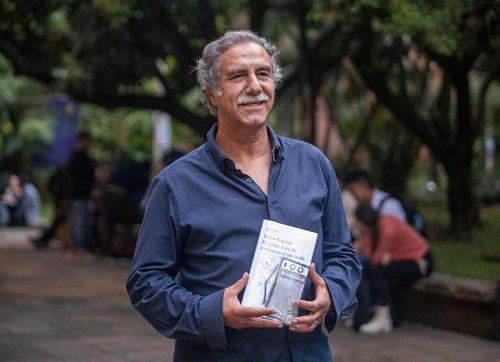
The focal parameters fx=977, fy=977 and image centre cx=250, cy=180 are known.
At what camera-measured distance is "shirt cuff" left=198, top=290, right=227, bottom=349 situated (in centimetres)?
276

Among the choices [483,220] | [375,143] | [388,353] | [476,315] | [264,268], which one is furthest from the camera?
[375,143]

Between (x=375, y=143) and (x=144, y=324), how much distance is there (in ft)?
22.0

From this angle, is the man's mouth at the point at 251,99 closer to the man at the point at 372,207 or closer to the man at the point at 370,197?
the man at the point at 372,207

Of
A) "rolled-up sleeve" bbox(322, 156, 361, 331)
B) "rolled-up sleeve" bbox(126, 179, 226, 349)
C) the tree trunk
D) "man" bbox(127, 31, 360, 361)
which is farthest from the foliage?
"rolled-up sleeve" bbox(126, 179, 226, 349)

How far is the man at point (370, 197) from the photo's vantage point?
891cm

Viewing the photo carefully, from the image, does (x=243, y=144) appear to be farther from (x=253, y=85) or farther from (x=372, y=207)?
(x=372, y=207)

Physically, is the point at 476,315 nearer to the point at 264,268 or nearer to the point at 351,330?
the point at 351,330

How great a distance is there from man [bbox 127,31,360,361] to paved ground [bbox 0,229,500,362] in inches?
177

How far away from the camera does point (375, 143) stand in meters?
14.6

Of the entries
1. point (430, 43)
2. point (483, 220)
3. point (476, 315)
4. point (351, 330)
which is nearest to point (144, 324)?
point (351, 330)

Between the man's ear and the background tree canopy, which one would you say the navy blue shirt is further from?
the background tree canopy

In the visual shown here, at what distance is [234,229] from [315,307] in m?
0.32

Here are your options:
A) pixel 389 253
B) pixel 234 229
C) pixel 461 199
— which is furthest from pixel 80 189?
pixel 234 229

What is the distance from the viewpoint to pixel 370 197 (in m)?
9.12
